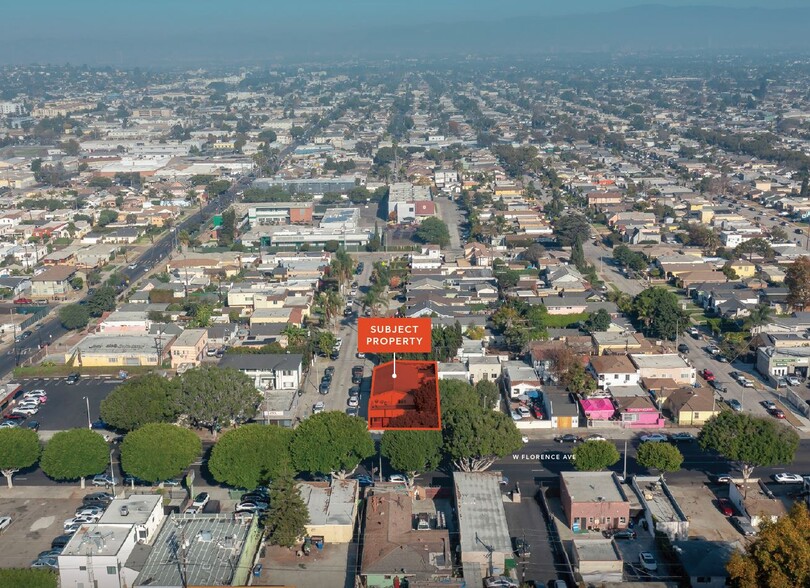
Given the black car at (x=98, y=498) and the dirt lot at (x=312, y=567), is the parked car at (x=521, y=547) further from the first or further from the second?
the black car at (x=98, y=498)

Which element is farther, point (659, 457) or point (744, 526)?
point (659, 457)

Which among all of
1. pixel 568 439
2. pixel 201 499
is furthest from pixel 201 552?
pixel 568 439

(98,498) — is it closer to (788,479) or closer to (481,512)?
(481,512)

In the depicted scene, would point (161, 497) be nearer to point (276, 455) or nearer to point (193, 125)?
point (276, 455)

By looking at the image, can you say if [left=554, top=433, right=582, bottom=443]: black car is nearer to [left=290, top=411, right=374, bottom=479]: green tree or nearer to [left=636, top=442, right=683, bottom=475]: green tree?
[left=636, top=442, right=683, bottom=475]: green tree

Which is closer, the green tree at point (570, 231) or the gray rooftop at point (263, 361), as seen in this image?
the gray rooftop at point (263, 361)

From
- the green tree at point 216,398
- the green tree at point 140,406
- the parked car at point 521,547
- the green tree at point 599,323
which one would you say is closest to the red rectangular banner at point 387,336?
the parked car at point 521,547
